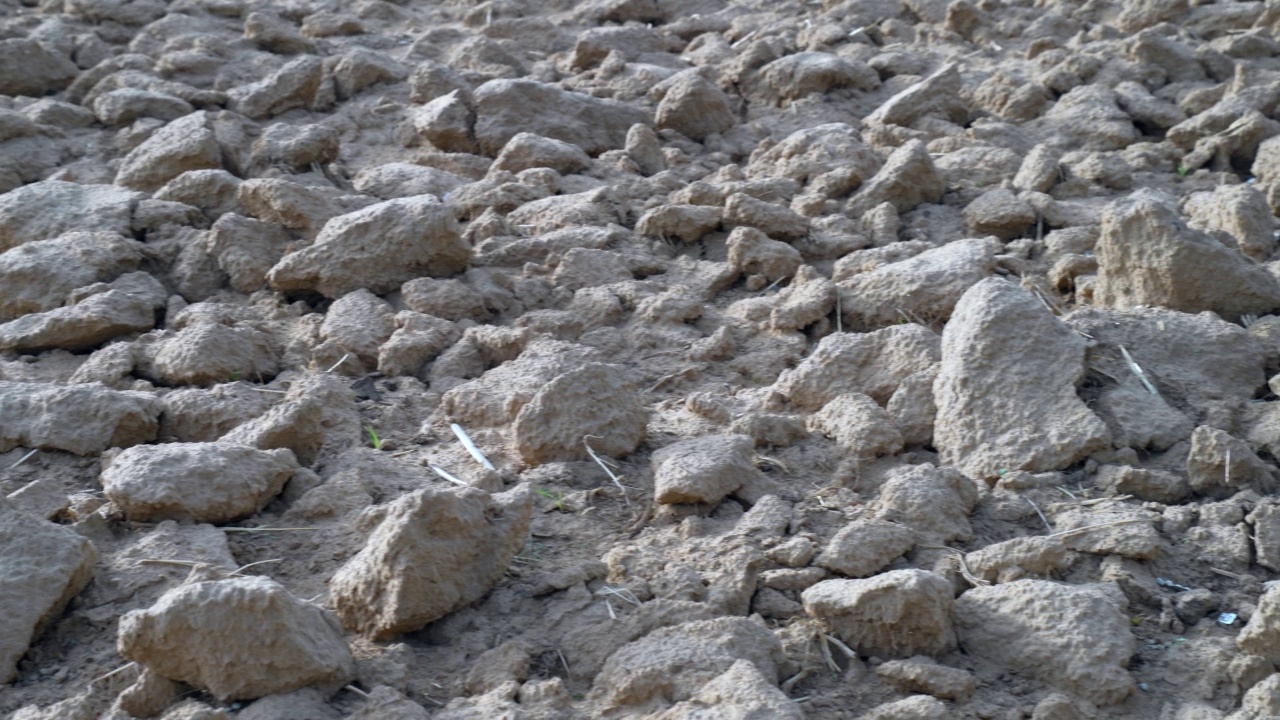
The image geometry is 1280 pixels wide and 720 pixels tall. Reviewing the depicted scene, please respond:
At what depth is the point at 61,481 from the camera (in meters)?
2.50

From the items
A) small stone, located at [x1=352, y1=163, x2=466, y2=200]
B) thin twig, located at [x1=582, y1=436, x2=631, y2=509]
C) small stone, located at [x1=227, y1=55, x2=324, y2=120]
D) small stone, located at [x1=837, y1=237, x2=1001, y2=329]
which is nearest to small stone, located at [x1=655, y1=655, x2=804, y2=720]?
thin twig, located at [x1=582, y1=436, x2=631, y2=509]

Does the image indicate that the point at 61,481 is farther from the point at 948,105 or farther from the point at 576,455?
the point at 948,105

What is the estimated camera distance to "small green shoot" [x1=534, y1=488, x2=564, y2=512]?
2461 millimetres

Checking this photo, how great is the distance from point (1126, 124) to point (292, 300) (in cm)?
240

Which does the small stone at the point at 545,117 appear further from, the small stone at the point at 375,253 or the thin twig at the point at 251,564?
the thin twig at the point at 251,564

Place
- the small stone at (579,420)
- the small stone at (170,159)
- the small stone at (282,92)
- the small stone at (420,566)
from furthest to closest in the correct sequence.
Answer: the small stone at (282,92) → the small stone at (170,159) → the small stone at (579,420) → the small stone at (420,566)

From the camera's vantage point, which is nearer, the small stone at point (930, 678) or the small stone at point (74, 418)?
the small stone at point (930, 678)

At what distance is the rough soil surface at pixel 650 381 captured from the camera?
2037mm

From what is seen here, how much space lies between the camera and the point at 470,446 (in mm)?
2658

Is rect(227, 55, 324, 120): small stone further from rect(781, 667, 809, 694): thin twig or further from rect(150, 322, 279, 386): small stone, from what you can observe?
rect(781, 667, 809, 694): thin twig

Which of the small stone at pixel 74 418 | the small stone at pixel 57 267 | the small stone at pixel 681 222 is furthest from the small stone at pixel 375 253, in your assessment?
the small stone at pixel 74 418

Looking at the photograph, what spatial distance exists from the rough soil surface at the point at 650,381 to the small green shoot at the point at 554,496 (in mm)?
17

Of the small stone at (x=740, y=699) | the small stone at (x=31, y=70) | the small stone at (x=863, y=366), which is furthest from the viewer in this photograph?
the small stone at (x=31, y=70)

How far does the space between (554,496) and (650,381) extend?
504 mm
